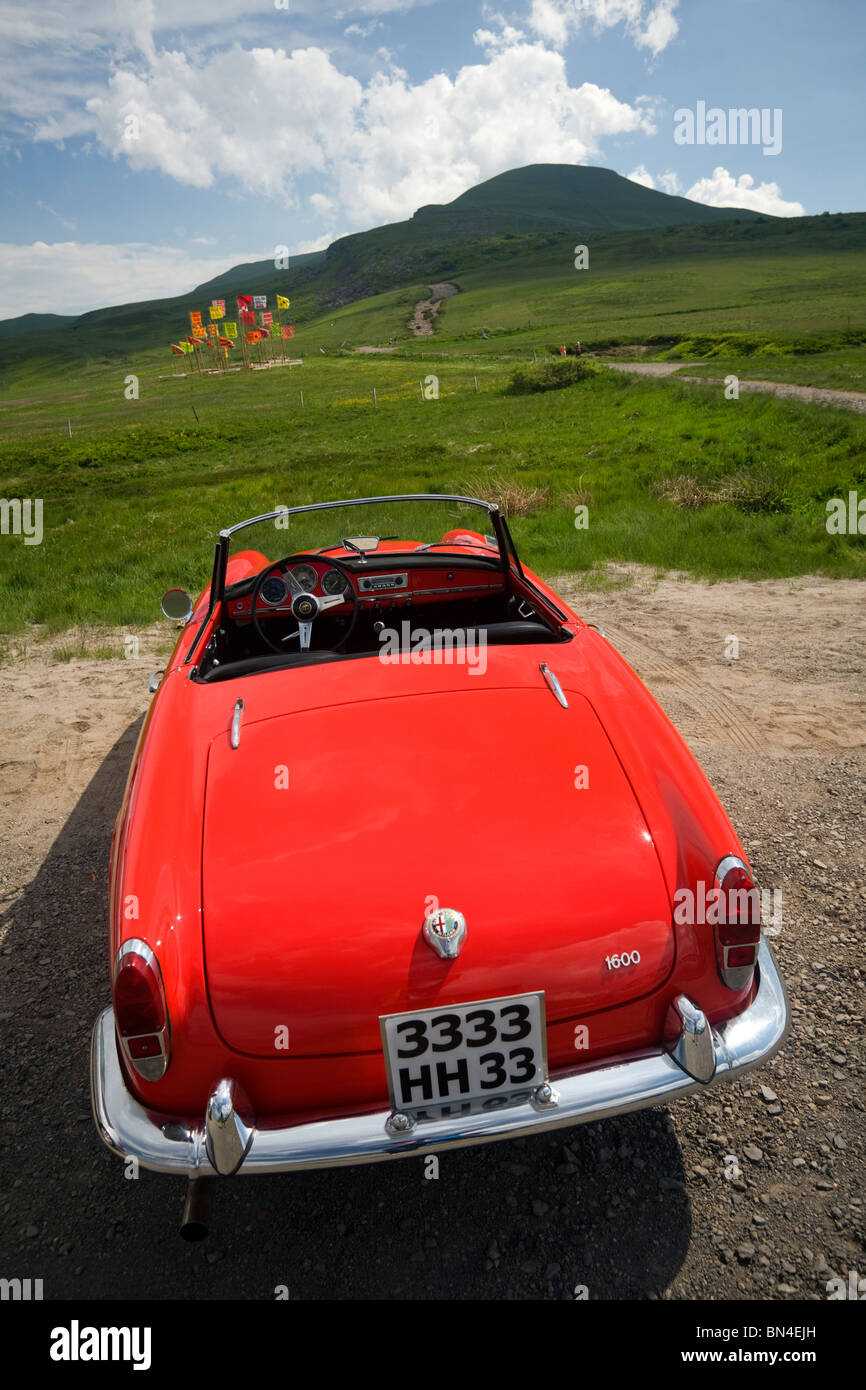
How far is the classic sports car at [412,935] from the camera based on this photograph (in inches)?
79.7

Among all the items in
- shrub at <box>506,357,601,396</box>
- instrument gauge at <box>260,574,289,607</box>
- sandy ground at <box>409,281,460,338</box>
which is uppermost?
sandy ground at <box>409,281,460,338</box>

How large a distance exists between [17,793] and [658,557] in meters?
7.81

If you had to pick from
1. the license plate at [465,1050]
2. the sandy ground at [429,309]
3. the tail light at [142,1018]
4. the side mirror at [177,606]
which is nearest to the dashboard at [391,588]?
the side mirror at [177,606]

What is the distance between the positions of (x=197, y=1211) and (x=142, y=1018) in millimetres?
565

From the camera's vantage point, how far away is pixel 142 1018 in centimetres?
203

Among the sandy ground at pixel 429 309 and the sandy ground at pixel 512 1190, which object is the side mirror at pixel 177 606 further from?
the sandy ground at pixel 429 309

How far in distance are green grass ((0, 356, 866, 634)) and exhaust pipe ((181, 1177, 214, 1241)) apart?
7512 mm

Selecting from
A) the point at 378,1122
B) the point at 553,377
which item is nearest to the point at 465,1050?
the point at 378,1122

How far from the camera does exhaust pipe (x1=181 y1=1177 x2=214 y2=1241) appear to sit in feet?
6.60

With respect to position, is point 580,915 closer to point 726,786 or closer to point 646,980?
point 646,980

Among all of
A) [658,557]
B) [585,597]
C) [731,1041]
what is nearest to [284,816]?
[731,1041]

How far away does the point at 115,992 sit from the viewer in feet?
6.67

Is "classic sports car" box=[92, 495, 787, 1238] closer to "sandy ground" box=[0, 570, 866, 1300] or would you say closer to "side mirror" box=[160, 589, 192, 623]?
"sandy ground" box=[0, 570, 866, 1300]

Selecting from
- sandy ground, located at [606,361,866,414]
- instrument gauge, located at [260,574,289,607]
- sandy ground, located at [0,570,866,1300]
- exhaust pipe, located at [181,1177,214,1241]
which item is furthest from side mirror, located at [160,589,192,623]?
sandy ground, located at [606,361,866,414]
